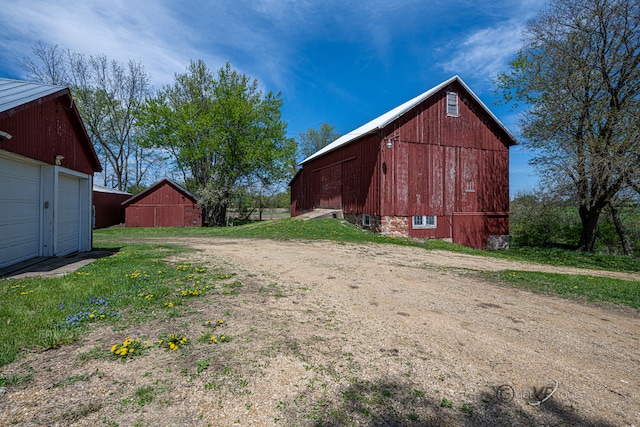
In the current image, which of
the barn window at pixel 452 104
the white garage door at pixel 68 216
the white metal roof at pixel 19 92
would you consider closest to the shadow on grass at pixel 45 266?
the white garage door at pixel 68 216

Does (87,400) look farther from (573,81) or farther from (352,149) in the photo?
(573,81)

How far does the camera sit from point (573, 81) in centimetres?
1480

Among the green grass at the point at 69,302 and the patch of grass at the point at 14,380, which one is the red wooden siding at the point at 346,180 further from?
the patch of grass at the point at 14,380

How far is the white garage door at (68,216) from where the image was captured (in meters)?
8.90

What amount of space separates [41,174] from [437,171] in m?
16.4

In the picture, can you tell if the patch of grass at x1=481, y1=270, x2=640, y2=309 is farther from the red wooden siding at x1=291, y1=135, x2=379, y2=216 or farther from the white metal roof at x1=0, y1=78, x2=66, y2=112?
the white metal roof at x1=0, y1=78, x2=66, y2=112

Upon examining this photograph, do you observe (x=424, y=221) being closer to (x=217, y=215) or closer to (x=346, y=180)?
(x=346, y=180)

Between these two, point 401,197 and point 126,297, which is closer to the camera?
point 126,297

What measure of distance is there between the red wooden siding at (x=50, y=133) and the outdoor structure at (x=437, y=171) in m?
12.4

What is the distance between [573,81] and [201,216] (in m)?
26.3

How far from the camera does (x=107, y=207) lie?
26.4 meters

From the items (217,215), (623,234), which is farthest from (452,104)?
(217,215)

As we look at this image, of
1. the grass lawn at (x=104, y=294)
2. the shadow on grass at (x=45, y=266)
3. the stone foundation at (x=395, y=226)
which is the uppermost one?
the stone foundation at (x=395, y=226)

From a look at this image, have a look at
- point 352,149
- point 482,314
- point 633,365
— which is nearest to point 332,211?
point 352,149
